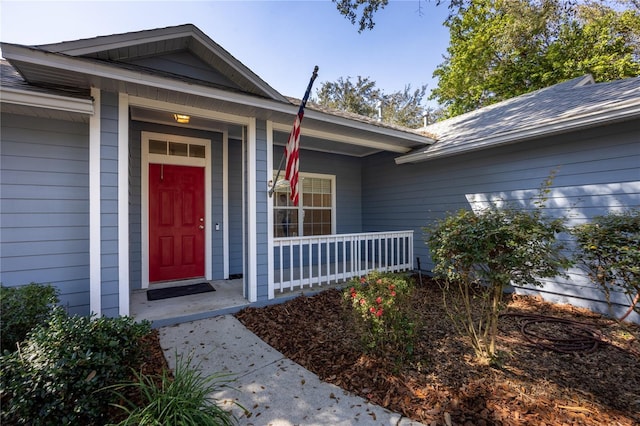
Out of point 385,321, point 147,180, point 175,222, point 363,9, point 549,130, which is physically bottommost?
point 385,321

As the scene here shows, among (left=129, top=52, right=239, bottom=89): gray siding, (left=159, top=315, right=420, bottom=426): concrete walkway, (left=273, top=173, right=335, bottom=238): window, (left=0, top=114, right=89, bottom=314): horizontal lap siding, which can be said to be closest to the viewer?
(left=159, top=315, right=420, bottom=426): concrete walkway

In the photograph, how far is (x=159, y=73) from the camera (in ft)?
10.3

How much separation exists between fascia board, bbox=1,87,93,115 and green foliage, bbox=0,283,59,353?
6.00ft

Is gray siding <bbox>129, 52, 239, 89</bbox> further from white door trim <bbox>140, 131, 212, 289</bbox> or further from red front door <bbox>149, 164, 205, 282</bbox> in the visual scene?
red front door <bbox>149, 164, 205, 282</bbox>

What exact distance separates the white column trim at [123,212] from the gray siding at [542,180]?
527 centimetres

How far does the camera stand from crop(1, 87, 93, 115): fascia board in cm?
270

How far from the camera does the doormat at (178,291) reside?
416 cm

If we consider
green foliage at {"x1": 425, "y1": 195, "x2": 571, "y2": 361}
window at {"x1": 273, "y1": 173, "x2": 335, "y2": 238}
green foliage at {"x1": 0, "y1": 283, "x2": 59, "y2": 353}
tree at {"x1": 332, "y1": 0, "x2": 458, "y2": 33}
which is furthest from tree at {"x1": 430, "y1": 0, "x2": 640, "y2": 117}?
green foliage at {"x1": 0, "y1": 283, "x2": 59, "y2": 353}

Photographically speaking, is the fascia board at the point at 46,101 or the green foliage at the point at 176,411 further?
the fascia board at the point at 46,101

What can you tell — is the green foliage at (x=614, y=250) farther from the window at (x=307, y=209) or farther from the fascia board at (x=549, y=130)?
the window at (x=307, y=209)

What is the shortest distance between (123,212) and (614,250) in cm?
483

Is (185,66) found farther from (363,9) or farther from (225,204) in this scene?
(363,9)

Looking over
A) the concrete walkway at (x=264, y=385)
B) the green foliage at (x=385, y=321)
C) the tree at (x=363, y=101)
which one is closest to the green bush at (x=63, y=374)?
the concrete walkway at (x=264, y=385)

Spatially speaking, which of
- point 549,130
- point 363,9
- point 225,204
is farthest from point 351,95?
point 549,130
